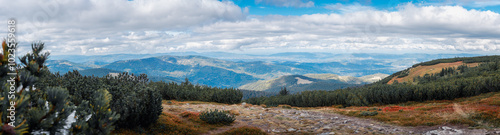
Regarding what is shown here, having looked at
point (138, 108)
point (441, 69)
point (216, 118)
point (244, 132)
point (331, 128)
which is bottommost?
point (331, 128)

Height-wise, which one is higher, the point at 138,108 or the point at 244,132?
the point at 138,108

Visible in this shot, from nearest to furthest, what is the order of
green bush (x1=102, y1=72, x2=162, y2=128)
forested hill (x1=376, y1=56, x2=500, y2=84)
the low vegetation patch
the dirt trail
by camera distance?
green bush (x1=102, y1=72, x2=162, y2=128) < the low vegetation patch < the dirt trail < forested hill (x1=376, y1=56, x2=500, y2=84)

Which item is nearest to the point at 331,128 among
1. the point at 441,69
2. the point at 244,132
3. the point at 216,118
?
the point at 244,132

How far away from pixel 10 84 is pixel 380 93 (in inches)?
1673

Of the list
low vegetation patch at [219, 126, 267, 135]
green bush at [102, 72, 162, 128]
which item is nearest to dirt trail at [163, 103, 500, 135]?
low vegetation patch at [219, 126, 267, 135]

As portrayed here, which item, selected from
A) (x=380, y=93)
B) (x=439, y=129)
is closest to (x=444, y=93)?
(x=380, y=93)

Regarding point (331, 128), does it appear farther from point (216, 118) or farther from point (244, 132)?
point (216, 118)

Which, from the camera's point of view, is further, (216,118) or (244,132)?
(216,118)

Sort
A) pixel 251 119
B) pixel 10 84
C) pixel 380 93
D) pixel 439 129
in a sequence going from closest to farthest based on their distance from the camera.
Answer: pixel 10 84 → pixel 439 129 → pixel 251 119 → pixel 380 93

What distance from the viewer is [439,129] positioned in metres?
14.6

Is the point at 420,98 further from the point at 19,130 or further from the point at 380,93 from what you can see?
the point at 19,130

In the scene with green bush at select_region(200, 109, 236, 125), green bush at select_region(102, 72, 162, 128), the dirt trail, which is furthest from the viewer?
green bush at select_region(200, 109, 236, 125)

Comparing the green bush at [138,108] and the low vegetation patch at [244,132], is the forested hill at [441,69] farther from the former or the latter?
the green bush at [138,108]

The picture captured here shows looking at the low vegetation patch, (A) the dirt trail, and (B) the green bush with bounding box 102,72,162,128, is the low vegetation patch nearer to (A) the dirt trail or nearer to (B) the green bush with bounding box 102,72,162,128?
(A) the dirt trail
